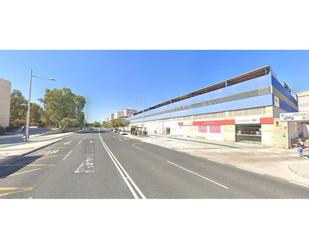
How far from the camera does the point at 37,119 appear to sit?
8231 centimetres

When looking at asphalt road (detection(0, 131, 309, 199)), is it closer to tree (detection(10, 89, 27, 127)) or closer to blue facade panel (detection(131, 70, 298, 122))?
blue facade panel (detection(131, 70, 298, 122))

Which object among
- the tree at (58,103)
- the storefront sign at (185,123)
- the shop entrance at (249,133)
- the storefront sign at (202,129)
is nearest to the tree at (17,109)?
the tree at (58,103)

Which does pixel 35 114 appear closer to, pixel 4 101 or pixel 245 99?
pixel 4 101

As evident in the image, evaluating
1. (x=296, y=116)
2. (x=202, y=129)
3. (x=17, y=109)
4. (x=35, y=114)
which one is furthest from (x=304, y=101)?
(x=35, y=114)

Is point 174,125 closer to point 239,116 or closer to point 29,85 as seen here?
point 239,116

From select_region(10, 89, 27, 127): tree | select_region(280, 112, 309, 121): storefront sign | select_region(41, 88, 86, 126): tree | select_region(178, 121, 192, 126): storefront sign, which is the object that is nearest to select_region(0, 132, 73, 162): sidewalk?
select_region(280, 112, 309, 121): storefront sign

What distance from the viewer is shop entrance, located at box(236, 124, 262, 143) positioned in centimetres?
2310

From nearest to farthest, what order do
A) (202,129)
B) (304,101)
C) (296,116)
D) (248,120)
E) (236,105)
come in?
(296,116), (248,120), (236,105), (202,129), (304,101)

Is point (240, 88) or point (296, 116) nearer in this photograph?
point (296, 116)

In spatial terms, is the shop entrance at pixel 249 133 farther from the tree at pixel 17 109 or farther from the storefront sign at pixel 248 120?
the tree at pixel 17 109

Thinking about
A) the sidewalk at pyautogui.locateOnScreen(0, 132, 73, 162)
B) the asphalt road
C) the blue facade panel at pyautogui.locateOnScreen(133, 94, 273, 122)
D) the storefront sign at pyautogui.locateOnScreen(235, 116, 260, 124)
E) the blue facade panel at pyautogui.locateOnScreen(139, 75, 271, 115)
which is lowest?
the asphalt road

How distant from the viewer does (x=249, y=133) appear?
24.3m

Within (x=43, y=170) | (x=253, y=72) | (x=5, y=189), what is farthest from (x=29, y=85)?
(x=253, y=72)
